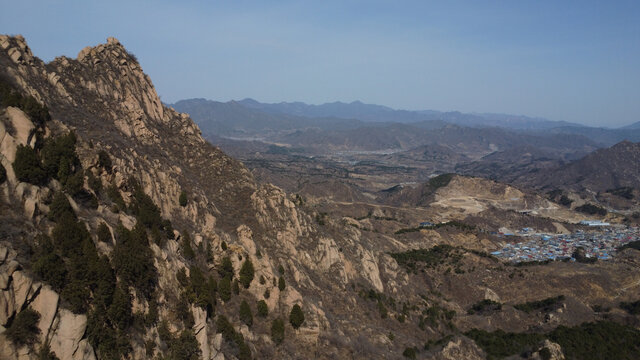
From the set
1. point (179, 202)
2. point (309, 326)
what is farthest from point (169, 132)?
point (309, 326)

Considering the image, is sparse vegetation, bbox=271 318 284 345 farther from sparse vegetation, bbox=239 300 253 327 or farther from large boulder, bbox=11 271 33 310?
large boulder, bbox=11 271 33 310

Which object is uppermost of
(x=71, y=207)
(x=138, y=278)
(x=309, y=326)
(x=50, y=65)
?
(x=50, y=65)

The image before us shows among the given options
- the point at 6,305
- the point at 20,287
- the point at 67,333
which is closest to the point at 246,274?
the point at 67,333

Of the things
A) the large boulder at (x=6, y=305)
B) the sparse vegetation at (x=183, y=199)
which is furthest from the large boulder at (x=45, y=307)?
the sparse vegetation at (x=183, y=199)

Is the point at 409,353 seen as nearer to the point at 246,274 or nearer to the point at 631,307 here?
the point at 246,274

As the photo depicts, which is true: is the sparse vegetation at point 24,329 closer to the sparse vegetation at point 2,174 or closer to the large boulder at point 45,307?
the large boulder at point 45,307

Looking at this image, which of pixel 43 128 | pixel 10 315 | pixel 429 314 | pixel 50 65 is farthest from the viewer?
pixel 429 314

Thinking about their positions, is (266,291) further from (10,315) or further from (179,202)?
(10,315)
